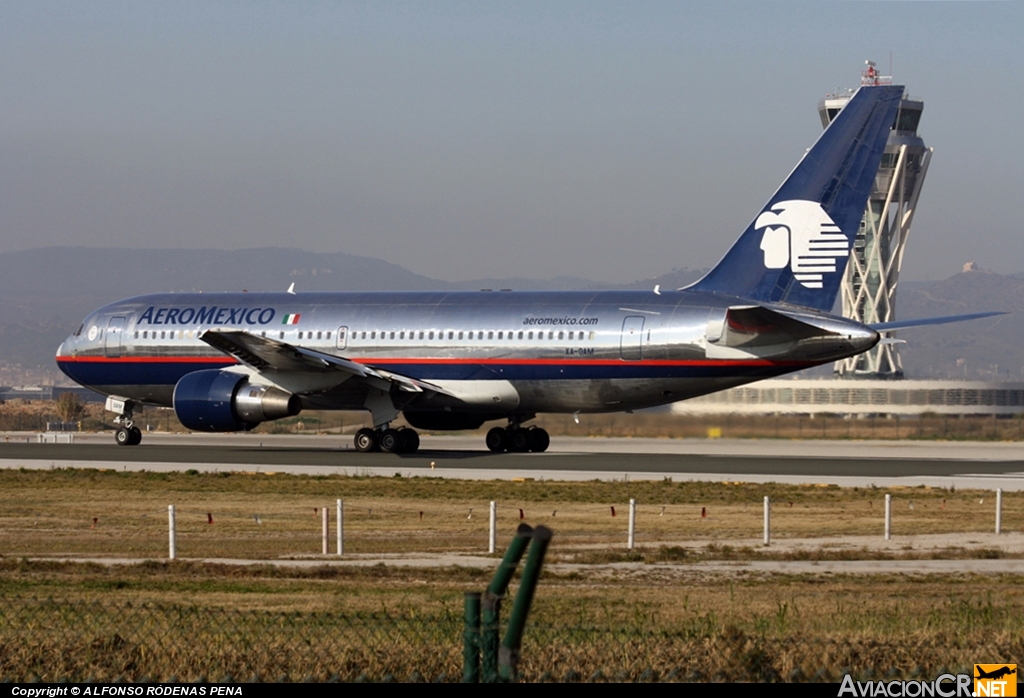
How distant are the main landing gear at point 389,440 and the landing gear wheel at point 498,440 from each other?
3070mm

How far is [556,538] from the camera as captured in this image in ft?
80.8

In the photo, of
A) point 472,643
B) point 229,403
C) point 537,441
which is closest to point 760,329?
point 537,441

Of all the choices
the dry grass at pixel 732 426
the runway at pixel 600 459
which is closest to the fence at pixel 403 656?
the runway at pixel 600 459

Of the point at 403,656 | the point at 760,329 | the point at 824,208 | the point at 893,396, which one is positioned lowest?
the point at 893,396

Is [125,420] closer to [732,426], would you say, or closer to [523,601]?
[732,426]

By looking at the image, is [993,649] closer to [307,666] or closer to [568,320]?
[307,666]

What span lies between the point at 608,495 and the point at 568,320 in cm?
1376

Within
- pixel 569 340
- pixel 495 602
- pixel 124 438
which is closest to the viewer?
pixel 495 602

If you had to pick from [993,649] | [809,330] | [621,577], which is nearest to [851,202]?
[809,330]

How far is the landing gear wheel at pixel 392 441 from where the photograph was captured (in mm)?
47750

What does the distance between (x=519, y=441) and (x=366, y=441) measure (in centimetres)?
539

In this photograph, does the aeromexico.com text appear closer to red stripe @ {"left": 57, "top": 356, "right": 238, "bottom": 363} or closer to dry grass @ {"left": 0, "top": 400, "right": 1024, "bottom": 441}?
red stripe @ {"left": 57, "top": 356, "right": 238, "bottom": 363}

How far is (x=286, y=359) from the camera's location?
45.4 meters

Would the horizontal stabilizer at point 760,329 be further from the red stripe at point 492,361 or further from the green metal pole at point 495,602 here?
the green metal pole at point 495,602
